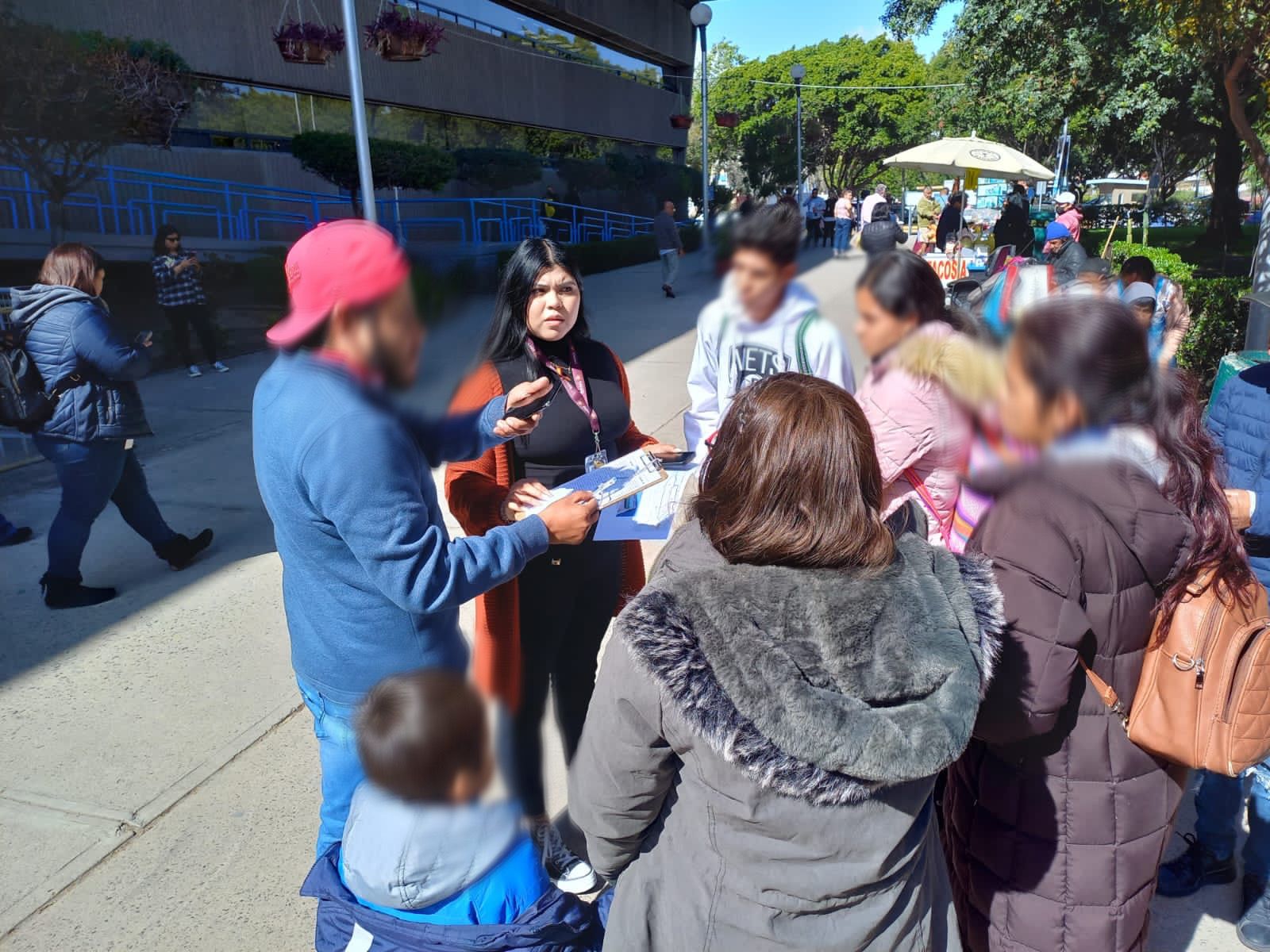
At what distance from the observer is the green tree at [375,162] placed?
1248cm

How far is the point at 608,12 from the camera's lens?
21781mm

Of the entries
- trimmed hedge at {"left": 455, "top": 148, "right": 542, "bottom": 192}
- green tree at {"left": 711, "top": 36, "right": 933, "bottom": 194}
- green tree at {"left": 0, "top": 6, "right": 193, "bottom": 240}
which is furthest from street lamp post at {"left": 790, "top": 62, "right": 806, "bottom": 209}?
trimmed hedge at {"left": 455, "top": 148, "right": 542, "bottom": 192}

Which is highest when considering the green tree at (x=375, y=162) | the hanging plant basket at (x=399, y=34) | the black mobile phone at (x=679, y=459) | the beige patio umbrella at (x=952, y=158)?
the hanging plant basket at (x=399, y=34)

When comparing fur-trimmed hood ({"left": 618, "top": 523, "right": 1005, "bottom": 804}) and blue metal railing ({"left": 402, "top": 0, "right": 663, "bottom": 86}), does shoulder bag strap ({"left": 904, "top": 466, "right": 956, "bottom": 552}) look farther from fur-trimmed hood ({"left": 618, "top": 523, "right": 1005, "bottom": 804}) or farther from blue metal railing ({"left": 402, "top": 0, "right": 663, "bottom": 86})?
blue metal railing ({"left": 402, "top": 0, "right": 663, "bottom": 86})

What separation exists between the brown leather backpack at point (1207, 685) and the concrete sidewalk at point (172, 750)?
28.9 inches

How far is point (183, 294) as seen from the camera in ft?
28.3

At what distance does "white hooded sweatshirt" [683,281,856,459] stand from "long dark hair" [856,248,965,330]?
12cm

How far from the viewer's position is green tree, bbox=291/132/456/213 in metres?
12.5

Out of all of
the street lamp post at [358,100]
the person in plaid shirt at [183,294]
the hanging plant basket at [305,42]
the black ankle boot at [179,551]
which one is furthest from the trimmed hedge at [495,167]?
the black ankle boot at [179,551]

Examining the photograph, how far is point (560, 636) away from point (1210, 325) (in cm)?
557

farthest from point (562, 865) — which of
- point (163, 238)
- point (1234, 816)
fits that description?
point (163, 238)

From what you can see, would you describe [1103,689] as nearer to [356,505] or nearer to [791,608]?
[791,608]

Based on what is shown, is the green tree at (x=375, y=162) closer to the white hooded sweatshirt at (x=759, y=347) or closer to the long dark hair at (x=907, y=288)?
the white hooded sweatshirt at (x=759, y=347)

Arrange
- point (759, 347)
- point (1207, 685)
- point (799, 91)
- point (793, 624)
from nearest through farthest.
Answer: point (793, 624), point (1207, 685), point (759, 347), point (799, 91)
